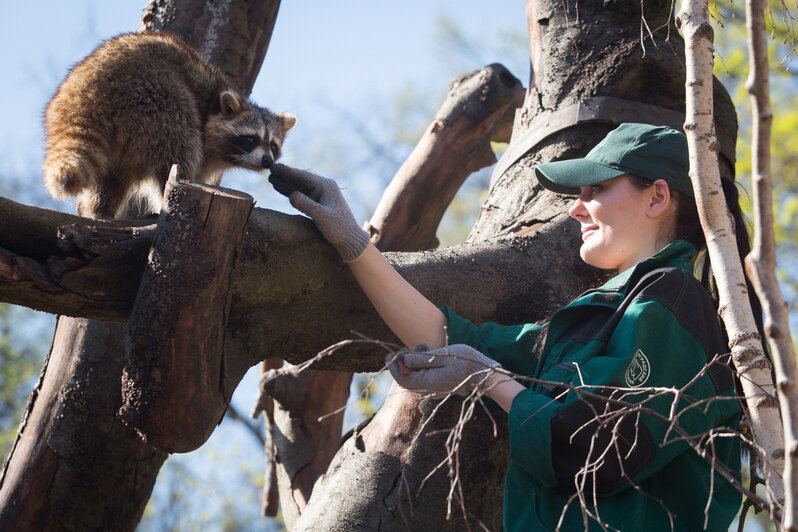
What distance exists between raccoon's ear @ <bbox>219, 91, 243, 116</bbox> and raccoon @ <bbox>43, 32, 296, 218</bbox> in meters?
0.18

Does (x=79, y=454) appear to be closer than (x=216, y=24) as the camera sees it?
Yes

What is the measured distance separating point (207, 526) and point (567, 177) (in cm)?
1401

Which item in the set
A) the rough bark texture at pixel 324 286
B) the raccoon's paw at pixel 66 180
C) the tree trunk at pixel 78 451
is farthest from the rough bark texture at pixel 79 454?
the rough bark texture at pixel 324 286

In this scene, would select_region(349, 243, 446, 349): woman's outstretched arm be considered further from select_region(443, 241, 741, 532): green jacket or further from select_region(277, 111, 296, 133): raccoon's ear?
select_region(277, 111, 296, 133): raccoon's ear

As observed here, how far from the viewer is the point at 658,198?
240 centimetres

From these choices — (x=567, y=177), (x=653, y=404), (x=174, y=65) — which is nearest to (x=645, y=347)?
(x=653, y=404)

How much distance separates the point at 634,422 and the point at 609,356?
0.17 metres

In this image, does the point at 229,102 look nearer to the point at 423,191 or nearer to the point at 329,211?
the point at 423,191

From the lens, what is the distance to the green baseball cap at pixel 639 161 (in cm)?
237

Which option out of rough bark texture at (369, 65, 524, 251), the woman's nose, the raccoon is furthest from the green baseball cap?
rough bark texture at (369, 65, 524, 251)

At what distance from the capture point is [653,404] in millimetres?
1930

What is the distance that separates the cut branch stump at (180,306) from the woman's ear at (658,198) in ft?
3.75

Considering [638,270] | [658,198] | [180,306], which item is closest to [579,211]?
[658,198]

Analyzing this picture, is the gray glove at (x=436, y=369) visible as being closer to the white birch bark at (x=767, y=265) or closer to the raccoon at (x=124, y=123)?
the white birch bark at (x=767, y=265)
